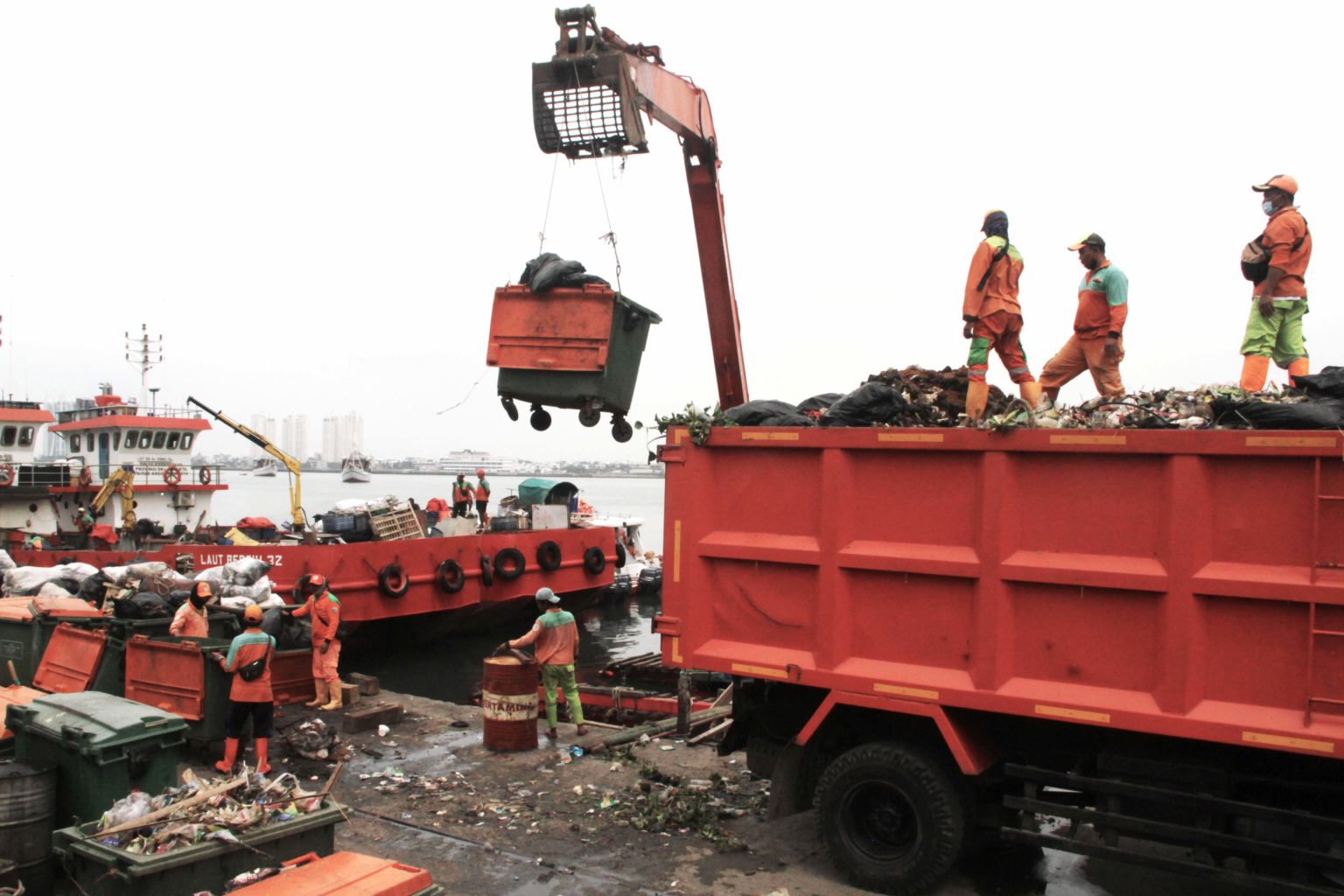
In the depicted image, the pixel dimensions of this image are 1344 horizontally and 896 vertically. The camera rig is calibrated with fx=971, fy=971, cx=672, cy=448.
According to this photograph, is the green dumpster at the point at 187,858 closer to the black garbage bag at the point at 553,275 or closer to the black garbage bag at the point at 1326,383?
the black garbage bag at the point at 553,275

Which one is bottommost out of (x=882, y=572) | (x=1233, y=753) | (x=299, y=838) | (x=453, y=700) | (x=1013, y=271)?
(x=453, y=700)

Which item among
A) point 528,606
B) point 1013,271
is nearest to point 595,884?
point 1013,271

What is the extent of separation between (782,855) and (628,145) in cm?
525

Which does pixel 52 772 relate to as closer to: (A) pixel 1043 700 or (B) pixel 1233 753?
(A) pixel 1043 700

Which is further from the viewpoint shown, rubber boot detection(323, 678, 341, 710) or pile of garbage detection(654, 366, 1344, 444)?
rubber boot detection(323, 678, 341, 710)

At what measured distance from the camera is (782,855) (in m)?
5.82

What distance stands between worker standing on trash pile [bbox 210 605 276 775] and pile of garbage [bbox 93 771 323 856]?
250cm

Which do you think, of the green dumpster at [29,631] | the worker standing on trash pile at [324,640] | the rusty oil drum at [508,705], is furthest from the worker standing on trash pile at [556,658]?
the green dumpster at [29,631]

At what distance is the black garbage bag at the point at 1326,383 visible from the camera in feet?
14.6

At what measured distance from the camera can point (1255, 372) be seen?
5840mm

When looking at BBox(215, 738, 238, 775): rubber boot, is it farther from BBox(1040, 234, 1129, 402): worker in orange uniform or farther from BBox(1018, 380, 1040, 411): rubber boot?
Result: BBox(1040, 234, 1129, 402): worker in orange uniform

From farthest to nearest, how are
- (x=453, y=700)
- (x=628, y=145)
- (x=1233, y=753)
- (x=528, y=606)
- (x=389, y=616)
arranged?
(x=528, y=606) < (x=389, y=616) < (x=453, y=700) < (x=628, y=145) < (x=1233, y=753)

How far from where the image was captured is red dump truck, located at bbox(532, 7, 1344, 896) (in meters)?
4.25

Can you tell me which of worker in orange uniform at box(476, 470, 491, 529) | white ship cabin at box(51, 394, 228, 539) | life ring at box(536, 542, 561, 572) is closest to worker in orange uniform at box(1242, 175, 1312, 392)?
life ring at box(536, 542, 561, 572)
